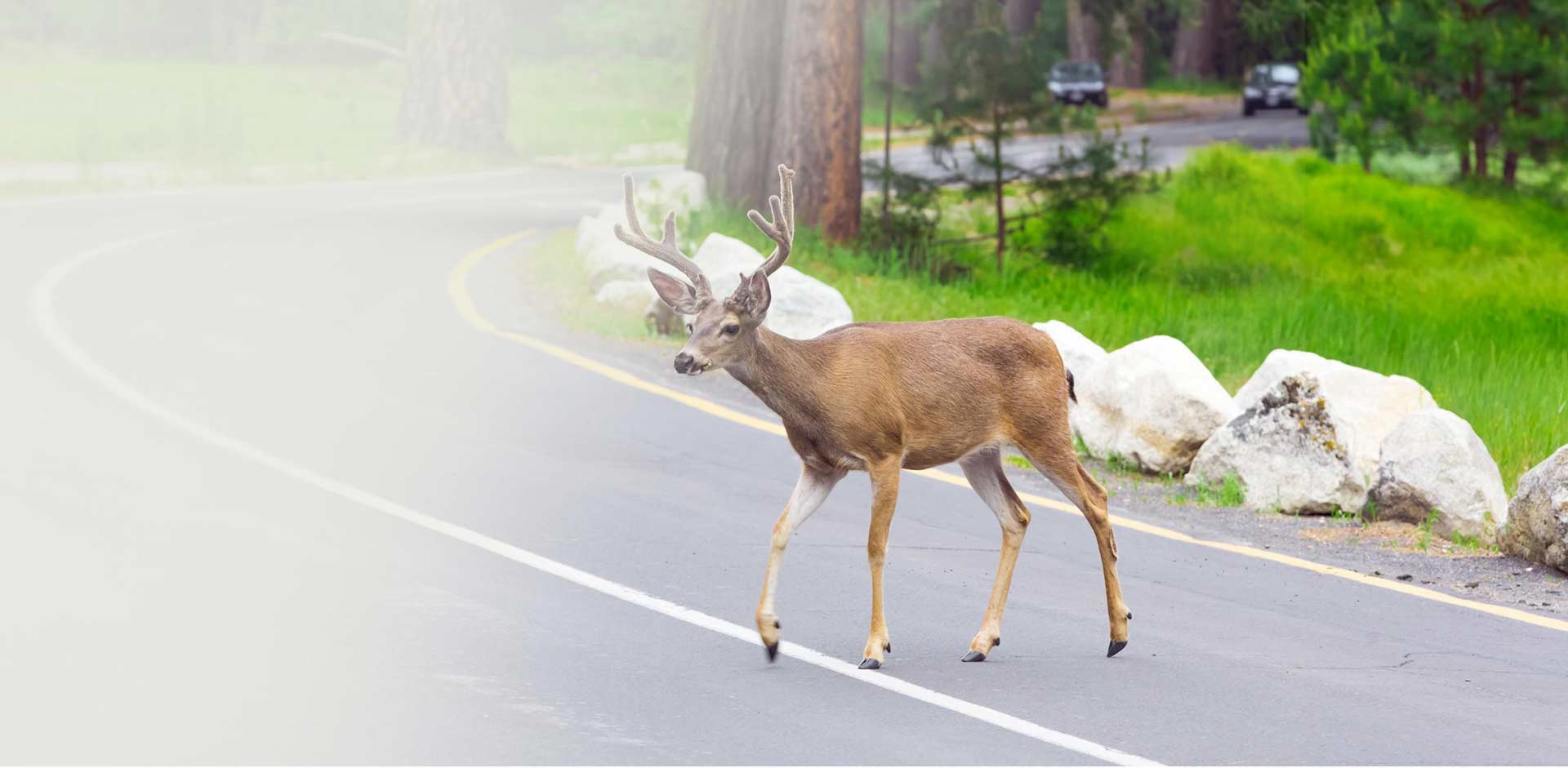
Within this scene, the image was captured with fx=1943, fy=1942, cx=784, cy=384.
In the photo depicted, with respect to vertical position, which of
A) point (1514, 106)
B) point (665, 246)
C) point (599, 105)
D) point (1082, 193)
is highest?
point (665, 246)

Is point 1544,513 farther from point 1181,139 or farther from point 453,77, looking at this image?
point 1181,139

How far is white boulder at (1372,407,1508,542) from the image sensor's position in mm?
10305

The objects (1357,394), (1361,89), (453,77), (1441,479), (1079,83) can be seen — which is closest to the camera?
(1441,479)

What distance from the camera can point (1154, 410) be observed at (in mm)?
11883

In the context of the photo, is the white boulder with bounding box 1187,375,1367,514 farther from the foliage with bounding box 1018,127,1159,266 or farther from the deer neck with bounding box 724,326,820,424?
the foliage with bounding box 1018,127,1159,266

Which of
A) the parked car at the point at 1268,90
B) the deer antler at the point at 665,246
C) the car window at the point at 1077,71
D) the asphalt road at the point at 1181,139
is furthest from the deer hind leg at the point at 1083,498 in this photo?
the parked car at the point at 1268,90

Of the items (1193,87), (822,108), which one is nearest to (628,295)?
(822,108)

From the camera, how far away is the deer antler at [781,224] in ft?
23.9

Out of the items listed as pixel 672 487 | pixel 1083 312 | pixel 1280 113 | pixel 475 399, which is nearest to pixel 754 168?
pixel 1083 312

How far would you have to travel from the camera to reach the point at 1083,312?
18031 millimetres

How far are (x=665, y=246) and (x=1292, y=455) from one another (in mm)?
4921

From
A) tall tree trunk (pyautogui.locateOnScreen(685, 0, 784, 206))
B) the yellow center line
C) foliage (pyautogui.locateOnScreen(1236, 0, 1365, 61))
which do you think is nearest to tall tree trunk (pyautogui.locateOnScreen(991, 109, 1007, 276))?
tall tree trunk (pyautogui.locateOnScreen(685, 0, 784, 206))

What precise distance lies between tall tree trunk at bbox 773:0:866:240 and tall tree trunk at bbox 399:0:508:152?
860 inches

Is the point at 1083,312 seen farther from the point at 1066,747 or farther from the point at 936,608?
the point at 1066,747
